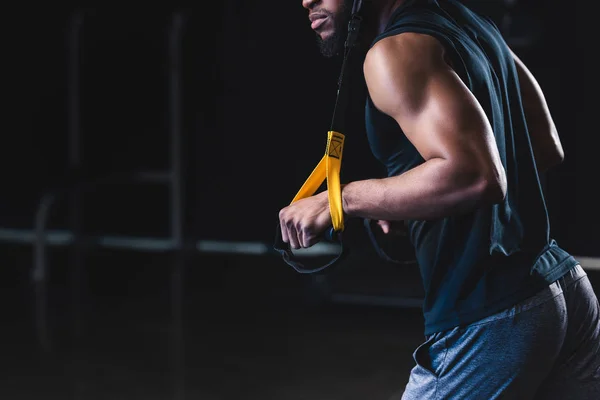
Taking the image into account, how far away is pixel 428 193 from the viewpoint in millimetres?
1032

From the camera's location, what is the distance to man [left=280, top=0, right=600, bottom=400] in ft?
3.40

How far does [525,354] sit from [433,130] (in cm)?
35

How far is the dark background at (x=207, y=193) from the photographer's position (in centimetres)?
321

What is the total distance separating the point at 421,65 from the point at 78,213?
490 centimetres

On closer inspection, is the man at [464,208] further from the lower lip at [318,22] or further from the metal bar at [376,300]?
the metal bar at [376,300]

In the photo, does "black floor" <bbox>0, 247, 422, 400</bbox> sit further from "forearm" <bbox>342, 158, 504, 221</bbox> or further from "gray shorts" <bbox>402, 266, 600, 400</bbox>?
"forearm" <bbox>342, 158, 504, 221</bbox>

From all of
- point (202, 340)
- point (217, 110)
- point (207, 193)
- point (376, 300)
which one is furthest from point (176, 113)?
point (202, 340)

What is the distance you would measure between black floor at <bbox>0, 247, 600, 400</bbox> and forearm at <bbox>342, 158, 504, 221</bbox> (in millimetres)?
1799

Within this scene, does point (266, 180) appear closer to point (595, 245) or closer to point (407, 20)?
point (595, 245)

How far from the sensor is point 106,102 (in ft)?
19.3

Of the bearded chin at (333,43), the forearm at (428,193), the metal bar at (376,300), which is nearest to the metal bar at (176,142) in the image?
the metal bar at (376,300)

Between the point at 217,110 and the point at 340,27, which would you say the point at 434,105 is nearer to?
the point at 340,27

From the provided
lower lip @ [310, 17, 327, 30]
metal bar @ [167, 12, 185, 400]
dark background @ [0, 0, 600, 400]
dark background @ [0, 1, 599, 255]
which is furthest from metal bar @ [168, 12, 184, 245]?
lower lip @ [310, 17, 327, 30]

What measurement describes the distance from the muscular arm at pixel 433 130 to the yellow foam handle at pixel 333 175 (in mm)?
66
